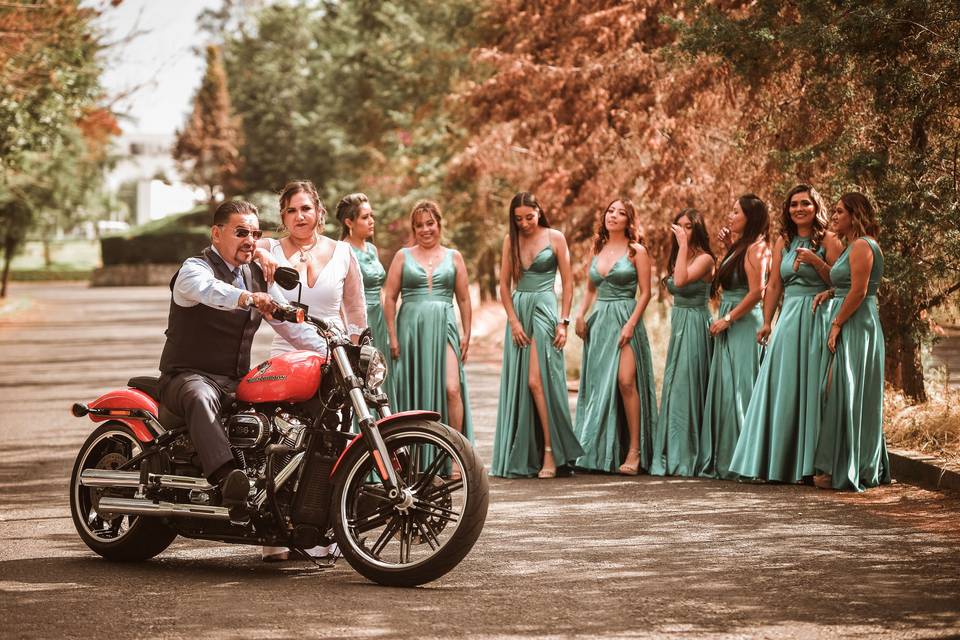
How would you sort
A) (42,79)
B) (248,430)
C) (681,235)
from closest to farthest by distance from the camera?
1. (248,430)
2. (681,235)
3. (42,79)

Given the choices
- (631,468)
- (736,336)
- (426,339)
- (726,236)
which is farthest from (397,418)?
(726,236)

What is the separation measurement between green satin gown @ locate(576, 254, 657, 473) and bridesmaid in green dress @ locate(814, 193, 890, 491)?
63.4 inches

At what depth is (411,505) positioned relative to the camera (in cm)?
683

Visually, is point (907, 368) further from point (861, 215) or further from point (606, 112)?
point (606, 112)

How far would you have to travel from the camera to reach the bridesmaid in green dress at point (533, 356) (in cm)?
1114

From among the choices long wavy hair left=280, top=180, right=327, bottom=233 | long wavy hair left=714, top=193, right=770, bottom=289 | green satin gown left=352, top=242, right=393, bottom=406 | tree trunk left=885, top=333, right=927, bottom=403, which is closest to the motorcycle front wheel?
long wavy hair left=280, top=180, right=327, bottom=233

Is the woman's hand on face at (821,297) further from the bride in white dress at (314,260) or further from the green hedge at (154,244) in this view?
the green hedge at (154,244)

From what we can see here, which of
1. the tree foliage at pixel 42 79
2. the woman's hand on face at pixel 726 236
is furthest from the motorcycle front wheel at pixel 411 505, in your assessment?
the tree foliage at pixel 42 79

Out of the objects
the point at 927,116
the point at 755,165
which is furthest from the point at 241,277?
the point at 755,165

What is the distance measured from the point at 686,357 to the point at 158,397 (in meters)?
5.18

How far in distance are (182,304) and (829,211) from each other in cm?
770

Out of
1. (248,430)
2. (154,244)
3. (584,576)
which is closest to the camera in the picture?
(584,576)

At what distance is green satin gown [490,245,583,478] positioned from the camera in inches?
439

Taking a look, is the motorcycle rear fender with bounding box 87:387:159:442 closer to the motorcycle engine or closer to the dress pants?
the dress pants
